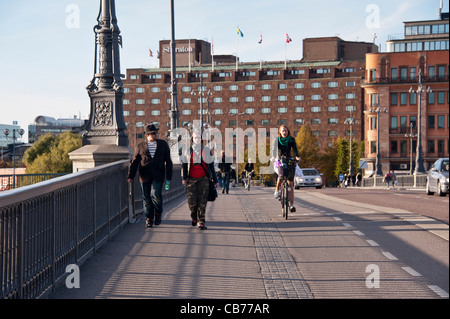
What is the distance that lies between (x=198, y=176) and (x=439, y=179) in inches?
744

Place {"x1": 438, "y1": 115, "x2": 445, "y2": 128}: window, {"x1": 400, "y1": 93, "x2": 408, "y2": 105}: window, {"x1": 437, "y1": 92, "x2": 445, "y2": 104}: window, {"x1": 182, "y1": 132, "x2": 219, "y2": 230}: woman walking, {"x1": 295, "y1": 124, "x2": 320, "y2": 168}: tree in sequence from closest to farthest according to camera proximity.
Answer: {"x1": 182, "y1": 132, "x2": 219, "y2": 230}: woman walking, {"x1": 437, "y1": 92, "x2": 445, "y2": 104}: window, {"x1": 438, "y1": 115, "x2": 445, "y2": 128}: window, {"x1": 400, "y1": 93, "x2": 408, "y2": 105}: window, {"x1": 295, "y1": 124, "x2": 320, "y2": 168}: tree

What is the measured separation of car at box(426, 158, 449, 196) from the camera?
93.4ft

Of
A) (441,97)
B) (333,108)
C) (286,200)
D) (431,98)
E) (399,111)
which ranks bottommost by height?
(286,200)

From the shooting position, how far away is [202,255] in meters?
9.45

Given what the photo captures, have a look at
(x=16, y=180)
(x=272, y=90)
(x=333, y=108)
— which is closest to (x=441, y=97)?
(x=333, y=108)

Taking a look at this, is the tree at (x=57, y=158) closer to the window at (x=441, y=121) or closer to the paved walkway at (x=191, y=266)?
the window at (x=441, y=121)

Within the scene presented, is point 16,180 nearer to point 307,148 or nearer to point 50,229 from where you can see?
point 50,229

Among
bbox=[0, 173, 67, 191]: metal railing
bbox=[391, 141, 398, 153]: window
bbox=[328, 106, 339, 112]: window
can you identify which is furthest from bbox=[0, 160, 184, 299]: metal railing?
bbox=[328, 106, 339, 112]: window

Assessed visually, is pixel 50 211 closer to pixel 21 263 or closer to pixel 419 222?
pixel 21 263

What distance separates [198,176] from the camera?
12672 millimetres

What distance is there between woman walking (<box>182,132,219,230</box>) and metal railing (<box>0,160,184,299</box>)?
1771 mm

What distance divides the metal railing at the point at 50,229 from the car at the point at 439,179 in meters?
20.0

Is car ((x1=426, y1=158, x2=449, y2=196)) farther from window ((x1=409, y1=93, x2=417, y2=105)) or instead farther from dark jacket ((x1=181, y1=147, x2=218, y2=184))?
window ((x1=409, y1=93, x2=417, y2=105))

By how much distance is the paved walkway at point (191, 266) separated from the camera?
702cm
